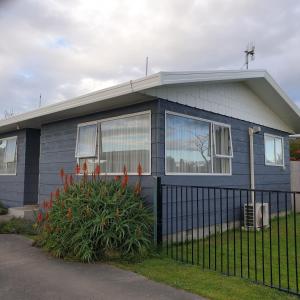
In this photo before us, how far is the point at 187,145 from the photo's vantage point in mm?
7352

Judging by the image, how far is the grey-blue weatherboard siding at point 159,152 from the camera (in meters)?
6.62

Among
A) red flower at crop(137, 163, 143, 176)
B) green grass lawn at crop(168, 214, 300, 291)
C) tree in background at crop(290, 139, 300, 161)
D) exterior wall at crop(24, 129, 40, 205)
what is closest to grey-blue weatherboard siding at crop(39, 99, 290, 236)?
red flower at crop(137, 163, 143, 176)

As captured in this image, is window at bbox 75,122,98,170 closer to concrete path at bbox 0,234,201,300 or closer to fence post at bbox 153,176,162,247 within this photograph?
fence post at bbox 153,176,162,247

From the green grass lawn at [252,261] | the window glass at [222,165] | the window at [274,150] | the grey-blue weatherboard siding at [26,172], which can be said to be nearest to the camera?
the green grass lawn at [252,261]

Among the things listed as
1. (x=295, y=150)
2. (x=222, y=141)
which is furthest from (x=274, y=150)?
(x=295, y=150)

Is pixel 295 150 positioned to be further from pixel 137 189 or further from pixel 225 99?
pixel 137 189

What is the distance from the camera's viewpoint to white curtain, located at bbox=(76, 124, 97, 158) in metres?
7.96

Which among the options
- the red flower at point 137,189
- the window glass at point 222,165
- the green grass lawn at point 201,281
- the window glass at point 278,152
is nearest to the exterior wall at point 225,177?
the window glass at point 222,165

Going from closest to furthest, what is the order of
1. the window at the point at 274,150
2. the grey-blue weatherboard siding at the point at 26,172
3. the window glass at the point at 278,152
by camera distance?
1. the grey-blue weatherboard siding at the point at 26,172
2. the window at the point at 274,150
3. the window glass at the point at 278,152

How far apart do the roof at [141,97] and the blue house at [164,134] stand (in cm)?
2

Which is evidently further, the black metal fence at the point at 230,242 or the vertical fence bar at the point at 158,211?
the vertical fence bar at the point at 158,211

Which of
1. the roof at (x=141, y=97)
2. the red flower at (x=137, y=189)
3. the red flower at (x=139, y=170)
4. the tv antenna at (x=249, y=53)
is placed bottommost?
the red flower at (x=137, y=189)

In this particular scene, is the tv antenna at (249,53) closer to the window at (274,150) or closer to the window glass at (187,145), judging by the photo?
the window at (274,150)

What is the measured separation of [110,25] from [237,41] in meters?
6.05
